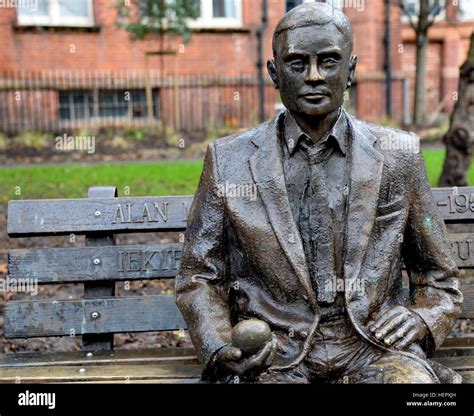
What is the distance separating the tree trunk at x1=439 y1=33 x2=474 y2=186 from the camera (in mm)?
9062

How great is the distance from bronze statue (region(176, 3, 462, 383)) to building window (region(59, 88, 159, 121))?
15.5m

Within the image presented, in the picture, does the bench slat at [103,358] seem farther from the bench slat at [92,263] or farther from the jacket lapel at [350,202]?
the jacket lapel at [350,202]

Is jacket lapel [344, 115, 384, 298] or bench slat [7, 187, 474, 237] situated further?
bench slat [7, 187, 474, 237]

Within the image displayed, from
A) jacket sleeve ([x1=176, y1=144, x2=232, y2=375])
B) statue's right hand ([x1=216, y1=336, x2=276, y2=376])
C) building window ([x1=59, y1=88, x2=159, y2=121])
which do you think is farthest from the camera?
building window ([x1=59, y1=88, x2=159, y2=121])

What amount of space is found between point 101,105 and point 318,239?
16230 mm

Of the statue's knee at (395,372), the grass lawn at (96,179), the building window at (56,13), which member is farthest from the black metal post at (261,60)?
the statue's knee at (395,372)

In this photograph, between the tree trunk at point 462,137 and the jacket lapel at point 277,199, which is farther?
the tree trunk at point 462,137

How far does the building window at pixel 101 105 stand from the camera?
19.2m

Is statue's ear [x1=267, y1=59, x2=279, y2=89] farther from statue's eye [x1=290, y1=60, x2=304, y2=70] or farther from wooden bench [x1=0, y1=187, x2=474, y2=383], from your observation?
wooden bench [x1=0, y1=187, x2=474, y2=383]

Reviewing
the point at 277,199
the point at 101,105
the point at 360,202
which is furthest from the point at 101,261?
the point at 101,105

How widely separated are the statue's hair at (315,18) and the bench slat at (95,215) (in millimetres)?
1587

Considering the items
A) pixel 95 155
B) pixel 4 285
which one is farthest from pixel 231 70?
pixel 4 285

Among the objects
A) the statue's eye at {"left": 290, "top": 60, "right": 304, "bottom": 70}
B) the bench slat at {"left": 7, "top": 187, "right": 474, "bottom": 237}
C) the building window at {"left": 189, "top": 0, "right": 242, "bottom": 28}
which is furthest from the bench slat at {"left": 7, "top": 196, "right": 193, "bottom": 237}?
the building window at {"left": 189, "top": 0, "right": 242, "bottom": 28}

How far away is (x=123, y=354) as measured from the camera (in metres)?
4.76
